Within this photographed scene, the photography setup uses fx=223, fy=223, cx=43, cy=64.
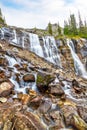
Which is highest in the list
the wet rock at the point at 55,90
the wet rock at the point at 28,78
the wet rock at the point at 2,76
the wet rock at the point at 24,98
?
the wet rock at the point at 2,76

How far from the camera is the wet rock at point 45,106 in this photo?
1760cm

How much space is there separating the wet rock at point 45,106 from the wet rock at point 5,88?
133 inches

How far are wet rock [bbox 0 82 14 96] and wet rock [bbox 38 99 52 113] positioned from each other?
3.38 metres

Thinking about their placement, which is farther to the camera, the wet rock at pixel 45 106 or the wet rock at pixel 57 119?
the wet rock at pixel 45 106

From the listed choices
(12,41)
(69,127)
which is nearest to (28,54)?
(12,41)

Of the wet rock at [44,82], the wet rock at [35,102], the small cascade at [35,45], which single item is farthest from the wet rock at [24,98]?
the small cascade at [35,45]

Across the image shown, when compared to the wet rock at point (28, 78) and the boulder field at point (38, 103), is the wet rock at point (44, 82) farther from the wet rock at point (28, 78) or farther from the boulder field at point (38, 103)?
the wet rock at point (28, 78)

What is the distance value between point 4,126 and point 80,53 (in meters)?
39.5

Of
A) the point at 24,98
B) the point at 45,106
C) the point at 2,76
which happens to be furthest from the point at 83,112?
the point at 2,76

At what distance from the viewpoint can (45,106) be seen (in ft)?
60.0

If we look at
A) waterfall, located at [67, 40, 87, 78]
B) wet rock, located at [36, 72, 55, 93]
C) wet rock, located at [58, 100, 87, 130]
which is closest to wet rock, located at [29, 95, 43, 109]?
wet rock, located at [58, 100, 87, 130]

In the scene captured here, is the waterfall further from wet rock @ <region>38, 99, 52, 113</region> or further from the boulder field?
wet rock @ <region>38, 99, 52, 113</region>

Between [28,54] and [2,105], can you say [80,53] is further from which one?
[2,105]

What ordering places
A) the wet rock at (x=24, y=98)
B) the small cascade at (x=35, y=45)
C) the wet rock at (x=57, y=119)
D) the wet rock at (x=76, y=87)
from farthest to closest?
the small cascade at (x=35, y=45) → the wet rock at (x=76, y=87) → the wet rock at (x=24, y=98) → the wet rock at (x=57, y=119)
